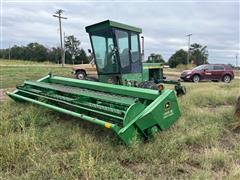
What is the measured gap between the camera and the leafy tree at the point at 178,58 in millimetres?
69062

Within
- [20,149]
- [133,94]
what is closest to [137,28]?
[133,94]

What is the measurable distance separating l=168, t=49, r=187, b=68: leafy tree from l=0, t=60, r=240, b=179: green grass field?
64.8 m

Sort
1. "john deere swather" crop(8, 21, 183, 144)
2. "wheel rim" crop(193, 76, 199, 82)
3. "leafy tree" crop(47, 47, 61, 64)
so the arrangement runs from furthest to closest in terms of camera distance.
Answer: "leafy tree" crop(47, 47, 61, 64) → "wheel rim" crop(193, 76, 199, 82) → "john deere swather" crop(8, 21, 183, 144)

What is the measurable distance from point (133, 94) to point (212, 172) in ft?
6.67

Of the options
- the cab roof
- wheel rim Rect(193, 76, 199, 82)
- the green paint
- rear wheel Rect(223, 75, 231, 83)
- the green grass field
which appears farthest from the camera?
rear wheel Rect(223, 75, 231, 83)

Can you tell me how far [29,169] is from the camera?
361cm

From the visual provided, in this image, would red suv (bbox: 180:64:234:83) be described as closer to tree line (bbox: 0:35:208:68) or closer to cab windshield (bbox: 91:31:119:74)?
cab windshield (bbox: 91:31:119:74)

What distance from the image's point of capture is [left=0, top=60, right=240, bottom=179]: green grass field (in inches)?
138

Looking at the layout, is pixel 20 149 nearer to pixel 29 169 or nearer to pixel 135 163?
pixel 29 169

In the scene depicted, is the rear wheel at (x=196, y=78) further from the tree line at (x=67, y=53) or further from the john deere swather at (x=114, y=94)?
the tree line at (x=67, y=53)

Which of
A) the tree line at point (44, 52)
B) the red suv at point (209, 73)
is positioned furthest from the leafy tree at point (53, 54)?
the red suv at point (209, 73)

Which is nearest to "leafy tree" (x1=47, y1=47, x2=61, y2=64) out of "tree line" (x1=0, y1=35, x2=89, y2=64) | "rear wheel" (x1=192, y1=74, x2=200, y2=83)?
"tree line" (x1=0, y1=35, x2=89, y2=64)

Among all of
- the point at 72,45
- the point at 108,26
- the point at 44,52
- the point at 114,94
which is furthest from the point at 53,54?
the point at 114,94

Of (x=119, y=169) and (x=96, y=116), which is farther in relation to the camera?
(x=96, y=116)
